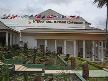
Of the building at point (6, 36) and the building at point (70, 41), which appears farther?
the building at point (70, 41)

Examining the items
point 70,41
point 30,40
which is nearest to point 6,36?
point 30,40

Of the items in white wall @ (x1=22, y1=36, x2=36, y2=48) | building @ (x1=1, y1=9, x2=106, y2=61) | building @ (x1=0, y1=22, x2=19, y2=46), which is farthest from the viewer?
white wall @ (x1=22, y1=36, x2=36, y2=48)

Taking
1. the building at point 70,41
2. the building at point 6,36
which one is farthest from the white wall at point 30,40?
the building at point 6,36

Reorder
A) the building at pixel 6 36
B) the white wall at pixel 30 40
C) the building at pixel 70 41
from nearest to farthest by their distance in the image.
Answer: the building at pixel 6 36 < the building at pixel 70 41 < the white wall at pixel 30 40

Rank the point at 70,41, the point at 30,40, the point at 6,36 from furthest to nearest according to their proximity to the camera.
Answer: the point at 70,41
the point at 30,40
the point at 6,36

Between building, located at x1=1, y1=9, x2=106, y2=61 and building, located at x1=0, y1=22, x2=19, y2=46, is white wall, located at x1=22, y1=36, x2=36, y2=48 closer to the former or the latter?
building, located at x1=1, y1=9, x2=106, y2=61

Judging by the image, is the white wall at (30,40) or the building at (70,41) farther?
the white wall at (30,40)

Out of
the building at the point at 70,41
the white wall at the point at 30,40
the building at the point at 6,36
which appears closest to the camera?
the building at the point at 6,36

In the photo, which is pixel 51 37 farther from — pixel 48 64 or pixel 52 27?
pixel 48 64

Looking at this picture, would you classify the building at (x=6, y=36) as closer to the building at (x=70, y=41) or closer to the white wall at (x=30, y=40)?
the white wall at (x=30, y=40)

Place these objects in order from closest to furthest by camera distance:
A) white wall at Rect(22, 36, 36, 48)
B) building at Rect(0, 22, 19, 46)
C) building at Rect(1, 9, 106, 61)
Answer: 1. building at Rect(0, 22, 19, 46)
2. building at Rect(1, 9, 106, 61)
3. white wall at Rect(22, 36, 36, 48)

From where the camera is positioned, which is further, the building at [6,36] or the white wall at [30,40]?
the white wall at [30,40]

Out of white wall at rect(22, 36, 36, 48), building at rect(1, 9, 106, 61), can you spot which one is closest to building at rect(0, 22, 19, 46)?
white wall at rect(22, 36, 36, 48)

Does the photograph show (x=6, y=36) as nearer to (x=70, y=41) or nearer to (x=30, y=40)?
(x=30, y=40)
